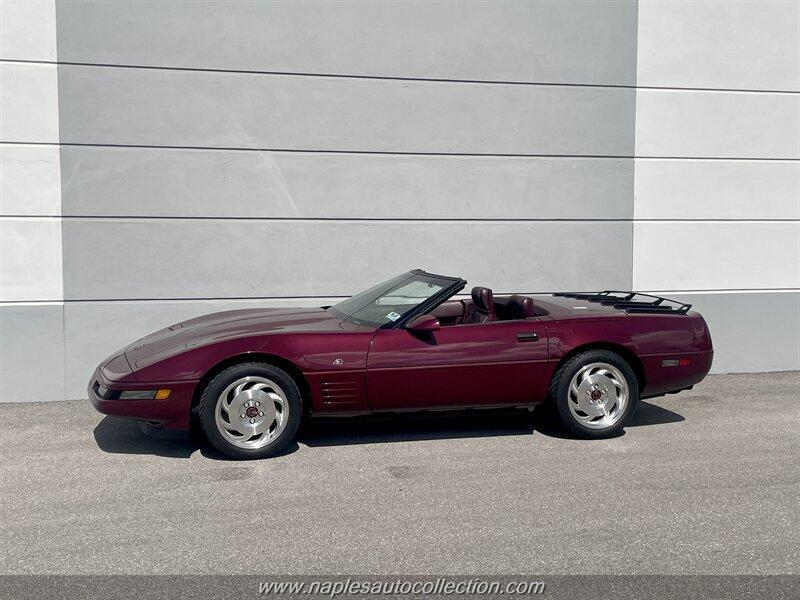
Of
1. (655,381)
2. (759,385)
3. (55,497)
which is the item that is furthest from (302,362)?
(759,385)

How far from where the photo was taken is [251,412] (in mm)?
5641

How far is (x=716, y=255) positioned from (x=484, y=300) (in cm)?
387

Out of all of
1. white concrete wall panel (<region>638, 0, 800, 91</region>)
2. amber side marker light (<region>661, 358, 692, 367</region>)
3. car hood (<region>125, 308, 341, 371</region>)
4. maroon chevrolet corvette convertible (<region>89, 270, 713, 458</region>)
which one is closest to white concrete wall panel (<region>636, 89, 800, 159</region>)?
white concrete wall panel (<region>638, 0, 800, 91</region>)

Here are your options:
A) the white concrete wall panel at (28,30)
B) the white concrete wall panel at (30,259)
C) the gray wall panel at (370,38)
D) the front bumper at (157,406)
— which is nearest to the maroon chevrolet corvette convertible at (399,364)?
the front bumper at (157,406)

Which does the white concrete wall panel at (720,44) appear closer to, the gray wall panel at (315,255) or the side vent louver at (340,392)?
the gray wall panel at (315,255)

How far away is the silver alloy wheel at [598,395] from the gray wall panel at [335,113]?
3114mm

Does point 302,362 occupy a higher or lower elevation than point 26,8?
lower

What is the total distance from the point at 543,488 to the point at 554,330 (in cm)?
147

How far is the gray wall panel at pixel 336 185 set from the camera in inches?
307

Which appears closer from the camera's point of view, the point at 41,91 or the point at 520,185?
the point at 41,91

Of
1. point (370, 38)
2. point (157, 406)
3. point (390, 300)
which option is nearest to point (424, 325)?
point (390, 300)

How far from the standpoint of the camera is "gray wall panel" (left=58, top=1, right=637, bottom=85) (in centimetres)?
776

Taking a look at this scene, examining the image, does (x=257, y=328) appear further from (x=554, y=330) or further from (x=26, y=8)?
(x=26, y=8)

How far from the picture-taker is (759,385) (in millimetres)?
8438
